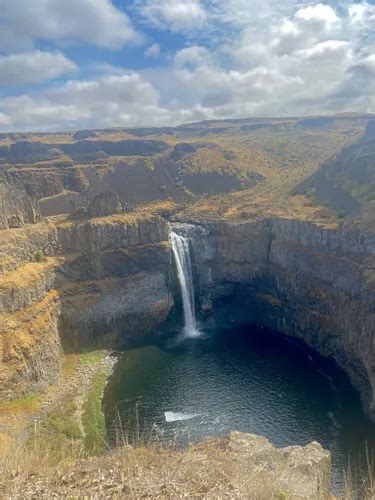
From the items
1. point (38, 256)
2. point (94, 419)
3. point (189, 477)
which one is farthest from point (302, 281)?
point (189, 477)

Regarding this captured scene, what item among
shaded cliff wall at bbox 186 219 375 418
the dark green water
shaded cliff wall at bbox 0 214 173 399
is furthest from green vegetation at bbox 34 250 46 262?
shaded cliff wall at bbox 186 219 375 418

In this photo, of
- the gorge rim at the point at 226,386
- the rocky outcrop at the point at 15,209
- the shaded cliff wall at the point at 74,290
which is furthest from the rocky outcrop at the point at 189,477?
the rocky outcrop at the point at 15,209

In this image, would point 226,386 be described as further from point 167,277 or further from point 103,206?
point 103,206

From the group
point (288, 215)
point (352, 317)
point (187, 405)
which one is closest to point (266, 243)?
point (288, 215)

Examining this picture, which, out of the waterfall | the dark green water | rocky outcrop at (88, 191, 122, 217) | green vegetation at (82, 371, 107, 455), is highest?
rocky outcrop at (88, 191, 122, 217)

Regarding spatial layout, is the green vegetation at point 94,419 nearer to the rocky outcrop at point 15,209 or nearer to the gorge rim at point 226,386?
the gorge rim at point 226,386

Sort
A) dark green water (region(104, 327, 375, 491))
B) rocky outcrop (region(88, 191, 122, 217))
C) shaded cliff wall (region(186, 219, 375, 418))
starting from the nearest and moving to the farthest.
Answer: dark green water (region(104, 327, 375, 491)) < shaded cliff wall (region(186, 219, 375, 418)) < rocky outcrop (region(88, 191, 122, 217))

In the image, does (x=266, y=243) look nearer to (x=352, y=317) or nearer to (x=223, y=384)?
(x=352, y=317)

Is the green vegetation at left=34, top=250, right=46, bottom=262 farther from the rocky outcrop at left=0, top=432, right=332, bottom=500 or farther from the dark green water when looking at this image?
the rocky outcrop at left=0, top=432, right=332, bottom=500
